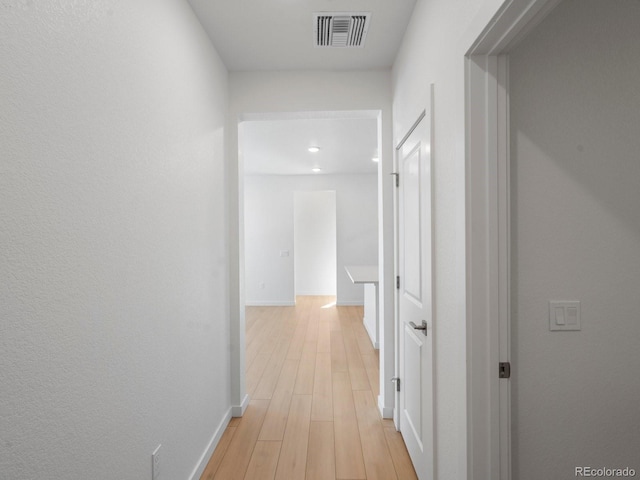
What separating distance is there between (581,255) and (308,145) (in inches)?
157

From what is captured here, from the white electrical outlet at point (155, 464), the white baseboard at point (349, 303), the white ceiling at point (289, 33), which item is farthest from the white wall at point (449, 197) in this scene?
the white baseboard at point (349, 303)

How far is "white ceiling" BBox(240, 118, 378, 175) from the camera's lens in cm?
392

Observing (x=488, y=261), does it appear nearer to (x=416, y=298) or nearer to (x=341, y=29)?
(x=416, y=298)

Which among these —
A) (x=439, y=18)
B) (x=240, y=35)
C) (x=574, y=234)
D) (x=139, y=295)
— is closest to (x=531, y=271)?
(x=574, y=234)

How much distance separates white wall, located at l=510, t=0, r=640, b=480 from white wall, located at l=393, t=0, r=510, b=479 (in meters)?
0.19

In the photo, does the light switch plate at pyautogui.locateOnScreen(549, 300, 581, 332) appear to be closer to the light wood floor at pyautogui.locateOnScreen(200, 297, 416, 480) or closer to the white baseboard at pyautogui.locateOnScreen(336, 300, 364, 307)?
the light wood floor at pyautogui.locateOnScreen(200, 297, 416, 480)

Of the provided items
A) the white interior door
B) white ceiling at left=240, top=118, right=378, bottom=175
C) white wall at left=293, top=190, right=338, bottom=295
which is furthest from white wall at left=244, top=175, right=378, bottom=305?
the white interior door

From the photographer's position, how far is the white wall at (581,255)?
3.98ft

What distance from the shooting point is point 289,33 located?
2.17m

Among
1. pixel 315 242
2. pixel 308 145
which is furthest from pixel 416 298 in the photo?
pixel 315 242

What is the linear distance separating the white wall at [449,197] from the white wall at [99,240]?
1.22 meters

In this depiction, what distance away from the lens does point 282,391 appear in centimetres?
306

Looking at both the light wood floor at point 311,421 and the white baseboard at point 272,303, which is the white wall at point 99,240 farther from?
the white baseboard at point 272,303

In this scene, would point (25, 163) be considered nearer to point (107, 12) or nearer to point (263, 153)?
point (107, 12)
